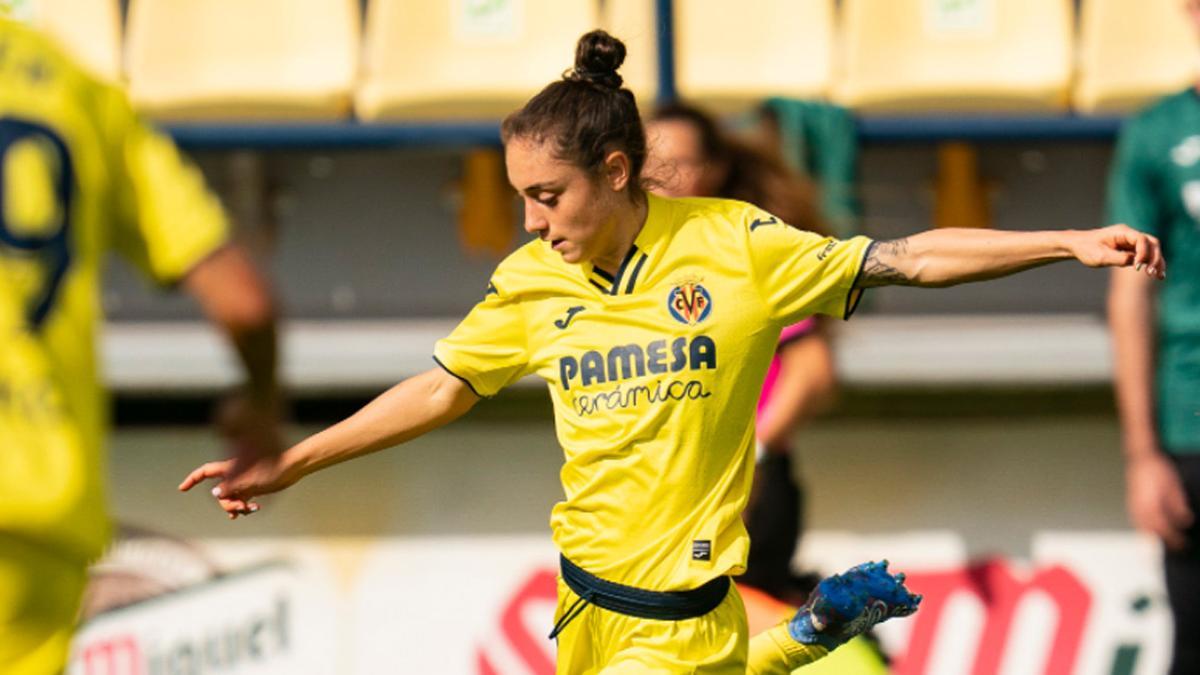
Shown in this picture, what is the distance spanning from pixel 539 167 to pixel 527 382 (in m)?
2.95

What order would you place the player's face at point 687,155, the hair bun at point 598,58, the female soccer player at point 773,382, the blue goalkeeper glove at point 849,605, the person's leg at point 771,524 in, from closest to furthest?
the hair bun at point 598,58, the blue goalkeeper glove at point 849,605, the player's face at point 687,155, the female soccer player at point 773,382, the person's leg at point 771,524

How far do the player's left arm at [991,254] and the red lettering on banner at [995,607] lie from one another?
121 inches

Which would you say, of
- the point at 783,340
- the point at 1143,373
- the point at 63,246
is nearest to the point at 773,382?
the point at 783,340

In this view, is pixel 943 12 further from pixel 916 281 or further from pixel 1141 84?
pixel 916 281

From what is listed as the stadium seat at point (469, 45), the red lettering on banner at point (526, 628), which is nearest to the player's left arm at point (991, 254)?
the red lettering on banner at point (526, 628)

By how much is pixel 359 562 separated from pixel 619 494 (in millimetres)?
3121

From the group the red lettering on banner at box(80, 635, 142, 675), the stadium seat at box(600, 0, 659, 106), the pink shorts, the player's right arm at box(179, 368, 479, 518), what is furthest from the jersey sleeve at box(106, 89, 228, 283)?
the red lettering on banner at box(80, 635, 142, 675)

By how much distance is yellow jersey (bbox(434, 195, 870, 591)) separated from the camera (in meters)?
3.33

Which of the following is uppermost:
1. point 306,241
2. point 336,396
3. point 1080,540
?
point 306,241

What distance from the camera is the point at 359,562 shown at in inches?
249

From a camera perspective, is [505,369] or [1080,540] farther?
[1080,540]

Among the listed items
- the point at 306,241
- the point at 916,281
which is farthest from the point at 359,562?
the point at 916,281

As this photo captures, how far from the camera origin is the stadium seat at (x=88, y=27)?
657 centimetres

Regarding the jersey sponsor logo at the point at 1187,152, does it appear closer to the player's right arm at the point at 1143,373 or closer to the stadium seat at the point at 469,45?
the player's right arm at the point at 1143,373
